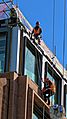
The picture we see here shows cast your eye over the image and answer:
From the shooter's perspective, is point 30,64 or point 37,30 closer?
point 30,64

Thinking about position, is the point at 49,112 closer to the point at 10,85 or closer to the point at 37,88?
the point at 37,88

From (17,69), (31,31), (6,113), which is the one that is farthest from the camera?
(31,31)

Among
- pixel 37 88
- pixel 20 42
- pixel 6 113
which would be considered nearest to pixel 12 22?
pixel 20 42

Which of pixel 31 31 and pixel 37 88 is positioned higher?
pixel 31 31

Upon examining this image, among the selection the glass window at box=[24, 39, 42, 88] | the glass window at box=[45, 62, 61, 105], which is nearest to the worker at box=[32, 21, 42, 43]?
the glass window at box=[24, 39, 42, 88]

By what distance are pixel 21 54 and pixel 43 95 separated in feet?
7.36

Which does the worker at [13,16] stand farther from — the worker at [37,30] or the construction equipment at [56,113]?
the construction equipment at [56,113]

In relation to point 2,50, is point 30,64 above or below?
below

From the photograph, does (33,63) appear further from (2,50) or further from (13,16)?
(13,16)

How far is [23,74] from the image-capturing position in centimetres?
3209

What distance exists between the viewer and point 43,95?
109ft

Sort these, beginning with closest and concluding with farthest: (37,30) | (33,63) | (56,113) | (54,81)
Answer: (56,113), (33,63), (37,30), (54,81)

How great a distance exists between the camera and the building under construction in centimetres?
3019

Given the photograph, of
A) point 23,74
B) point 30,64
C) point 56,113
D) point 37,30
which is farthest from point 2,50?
point 56,113
